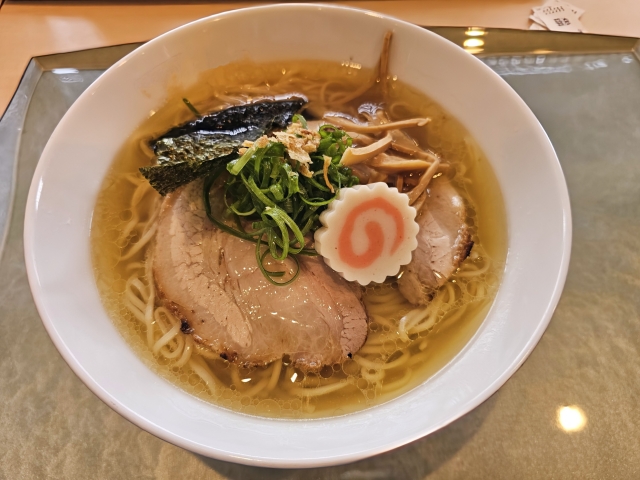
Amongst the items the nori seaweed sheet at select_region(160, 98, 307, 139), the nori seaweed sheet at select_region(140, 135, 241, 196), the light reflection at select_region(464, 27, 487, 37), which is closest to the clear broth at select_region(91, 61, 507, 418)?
the nori seaweed sheet at select_region(160, 98, 307, 139)

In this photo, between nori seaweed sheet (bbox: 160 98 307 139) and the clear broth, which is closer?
the clear broth

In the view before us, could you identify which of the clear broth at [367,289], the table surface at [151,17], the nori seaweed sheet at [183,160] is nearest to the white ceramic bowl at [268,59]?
the clear broth at [367,289]

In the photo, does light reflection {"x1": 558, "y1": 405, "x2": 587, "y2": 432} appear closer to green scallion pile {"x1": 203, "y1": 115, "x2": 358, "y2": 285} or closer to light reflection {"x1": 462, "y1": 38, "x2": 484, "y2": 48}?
green scallion pile {"x1": 203, "y1": 115, "x2": 358, "y2": 285}

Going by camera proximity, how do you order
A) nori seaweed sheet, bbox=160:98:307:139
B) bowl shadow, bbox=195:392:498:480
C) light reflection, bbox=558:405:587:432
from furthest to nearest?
nori seaweed sheet, bbox=160:98:307:139 → light reflection, bbox=558:405:587:432 → bowl shadow, bbox=195:392:498:480

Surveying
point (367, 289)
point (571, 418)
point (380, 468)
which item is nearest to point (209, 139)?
point (367, 289)

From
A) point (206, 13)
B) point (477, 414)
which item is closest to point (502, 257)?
point (477, 414)

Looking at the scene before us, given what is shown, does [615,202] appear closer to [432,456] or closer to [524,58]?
[524,58]

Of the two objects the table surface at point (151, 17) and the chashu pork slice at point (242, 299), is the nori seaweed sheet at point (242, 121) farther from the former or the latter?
the table surface at point (151, 17)
